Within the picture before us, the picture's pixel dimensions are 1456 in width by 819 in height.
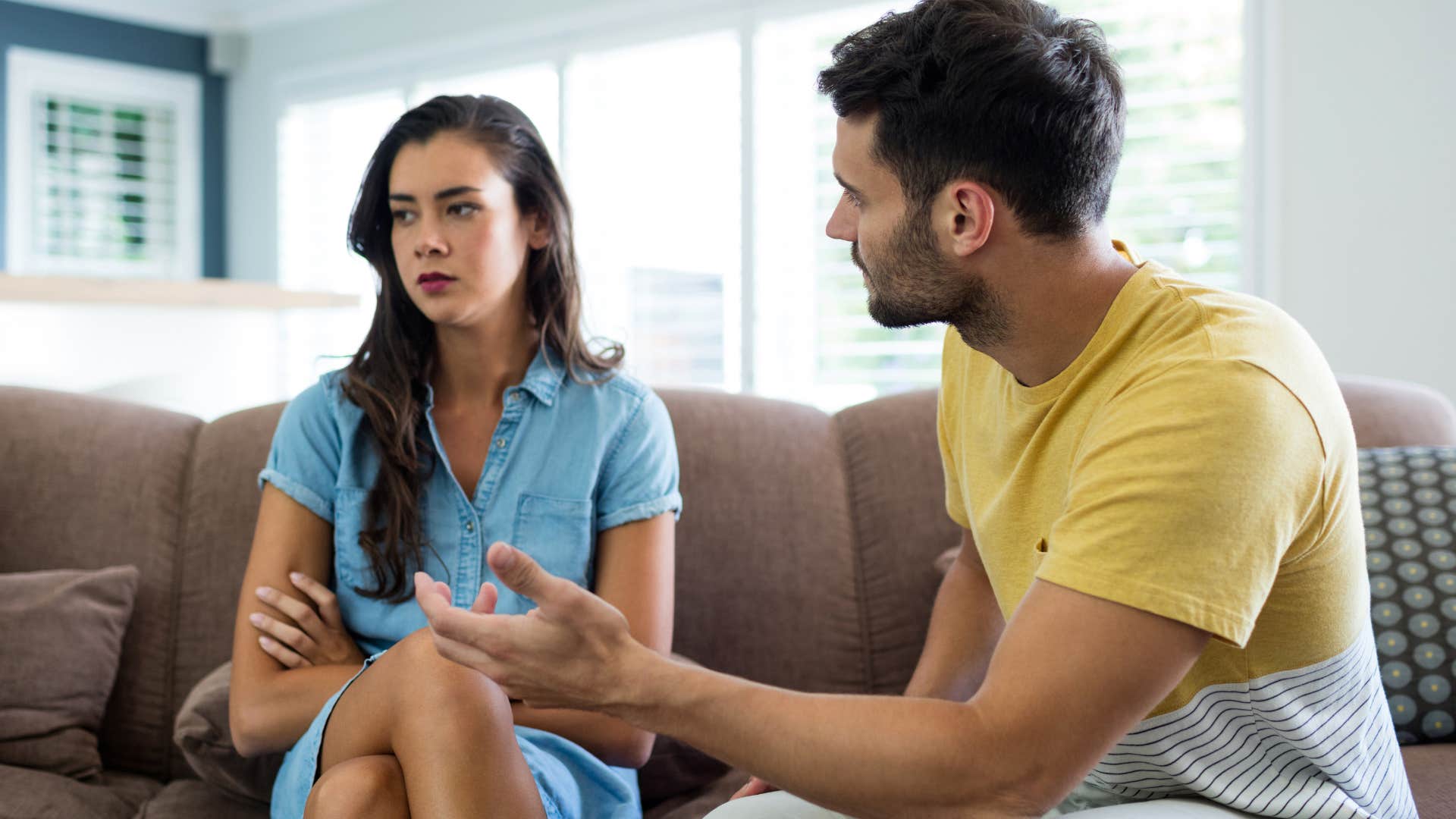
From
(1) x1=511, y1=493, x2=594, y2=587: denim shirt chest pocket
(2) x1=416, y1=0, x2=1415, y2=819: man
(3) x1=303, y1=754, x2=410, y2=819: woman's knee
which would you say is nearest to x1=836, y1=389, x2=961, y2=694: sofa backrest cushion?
(1) x1=511, y1=493, x2=594, y2=587: denim shirt chest pocket

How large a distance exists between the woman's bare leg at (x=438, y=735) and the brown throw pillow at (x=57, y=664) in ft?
2.26

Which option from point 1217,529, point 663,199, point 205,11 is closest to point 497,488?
point 1217,529

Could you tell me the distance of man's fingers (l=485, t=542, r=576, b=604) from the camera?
86 centimetres

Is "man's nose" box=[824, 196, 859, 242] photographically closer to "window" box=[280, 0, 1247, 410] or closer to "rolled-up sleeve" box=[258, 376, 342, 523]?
"rolled-up sleeve" box=[258, 376, 342, 523]

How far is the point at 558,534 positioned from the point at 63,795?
29.7 inches

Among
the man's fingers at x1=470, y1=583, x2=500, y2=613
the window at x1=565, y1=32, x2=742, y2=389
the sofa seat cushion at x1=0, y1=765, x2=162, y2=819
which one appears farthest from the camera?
the window at x1=565, y1=32, x2=742, y2=389

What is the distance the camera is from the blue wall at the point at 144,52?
589 centimetres

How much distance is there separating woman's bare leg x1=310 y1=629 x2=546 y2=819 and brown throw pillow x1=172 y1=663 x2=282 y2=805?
396 mm

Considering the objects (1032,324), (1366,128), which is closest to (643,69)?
(1366,128)

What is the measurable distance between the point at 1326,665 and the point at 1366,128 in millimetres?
2712

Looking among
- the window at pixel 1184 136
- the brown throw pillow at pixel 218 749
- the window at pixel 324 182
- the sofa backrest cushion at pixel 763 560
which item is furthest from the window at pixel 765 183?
the brown throw pillow at pixel 218 749

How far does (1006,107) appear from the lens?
1.01 m

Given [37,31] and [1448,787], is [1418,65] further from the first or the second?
[37,31]

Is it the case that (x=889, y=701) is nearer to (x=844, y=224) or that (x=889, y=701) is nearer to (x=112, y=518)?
(x=844, y=224)
